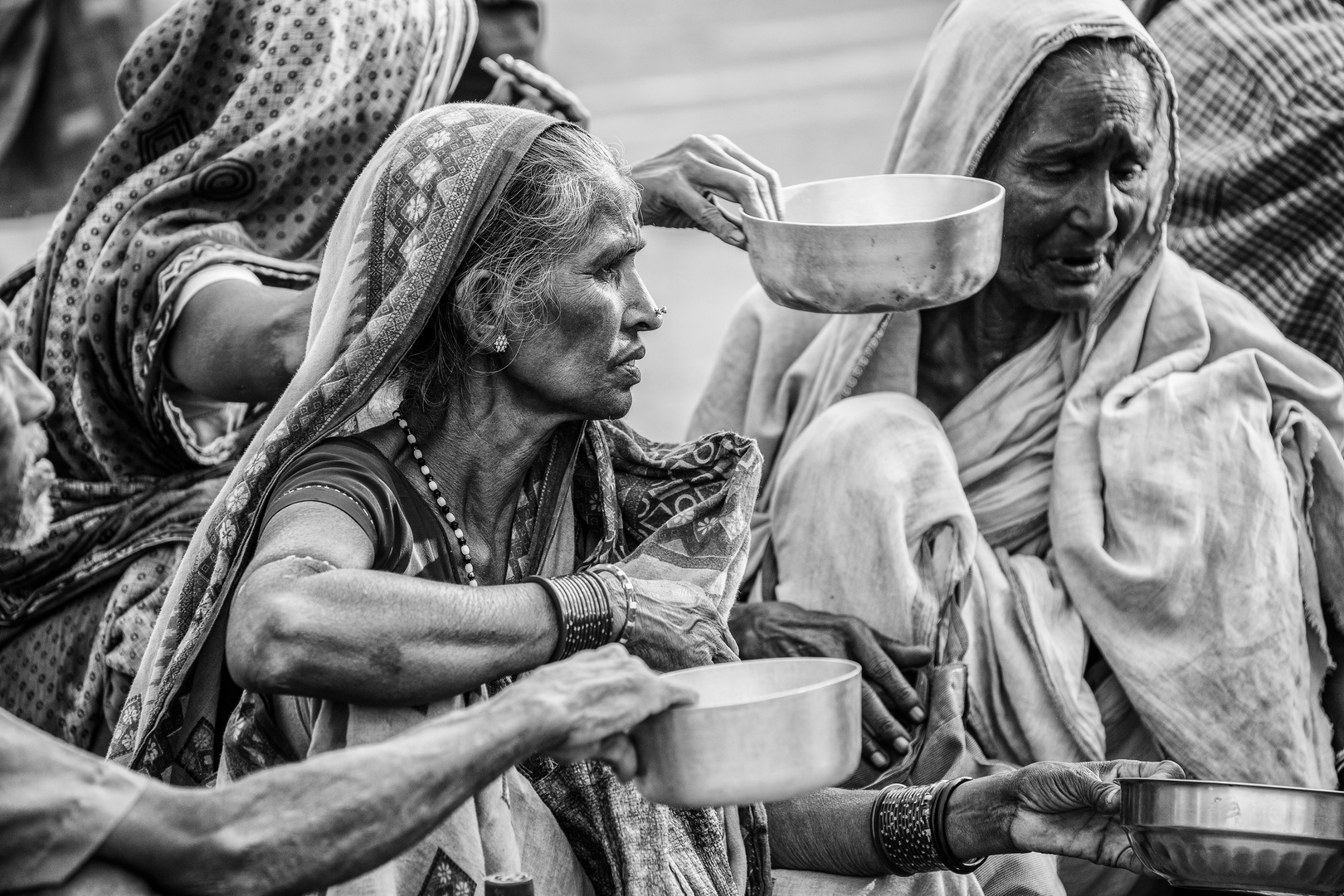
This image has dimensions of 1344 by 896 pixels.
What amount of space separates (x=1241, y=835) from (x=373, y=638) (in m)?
1.27

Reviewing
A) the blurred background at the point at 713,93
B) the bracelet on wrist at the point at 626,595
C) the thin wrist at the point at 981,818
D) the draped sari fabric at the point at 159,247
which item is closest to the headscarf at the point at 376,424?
the bracelet on wrist at the point at 626,595

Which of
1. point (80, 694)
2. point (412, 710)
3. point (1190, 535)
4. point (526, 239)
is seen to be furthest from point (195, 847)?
point (1190, 535)

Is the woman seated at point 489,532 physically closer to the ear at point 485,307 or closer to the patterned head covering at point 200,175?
the ear at point 485,307

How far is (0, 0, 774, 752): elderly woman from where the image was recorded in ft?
13.6

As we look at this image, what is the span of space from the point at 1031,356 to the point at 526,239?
1.50m

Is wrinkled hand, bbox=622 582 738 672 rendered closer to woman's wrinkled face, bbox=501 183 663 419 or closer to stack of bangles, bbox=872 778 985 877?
woman's wrinkled face, bbox=501 183 663 419

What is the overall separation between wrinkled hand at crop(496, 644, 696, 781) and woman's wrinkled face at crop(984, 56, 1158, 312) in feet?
5.86

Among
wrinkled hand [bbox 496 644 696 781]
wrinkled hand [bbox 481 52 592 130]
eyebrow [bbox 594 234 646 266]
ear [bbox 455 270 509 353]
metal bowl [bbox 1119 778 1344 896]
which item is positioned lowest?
metal bowl [bbox 1119 778 1344 896]

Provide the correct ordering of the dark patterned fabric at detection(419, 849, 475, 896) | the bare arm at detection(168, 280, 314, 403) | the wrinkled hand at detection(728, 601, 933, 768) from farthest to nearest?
the bare arm at detection(168, 280, 314, 403) → the wrinkled hand at detection(728, 601, 933, 768) → the dark patterned fabric at detection(419, 849, 475, 896)

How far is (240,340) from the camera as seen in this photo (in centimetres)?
400

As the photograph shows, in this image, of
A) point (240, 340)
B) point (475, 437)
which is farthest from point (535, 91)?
point (475, 437)

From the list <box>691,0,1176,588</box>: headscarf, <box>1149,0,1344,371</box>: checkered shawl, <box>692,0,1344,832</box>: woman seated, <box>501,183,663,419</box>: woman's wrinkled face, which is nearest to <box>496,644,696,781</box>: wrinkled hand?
<box>501,183,663,419</box>: woman's wrinkled face

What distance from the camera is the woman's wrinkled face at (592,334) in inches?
127

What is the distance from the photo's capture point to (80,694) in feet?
13.6
